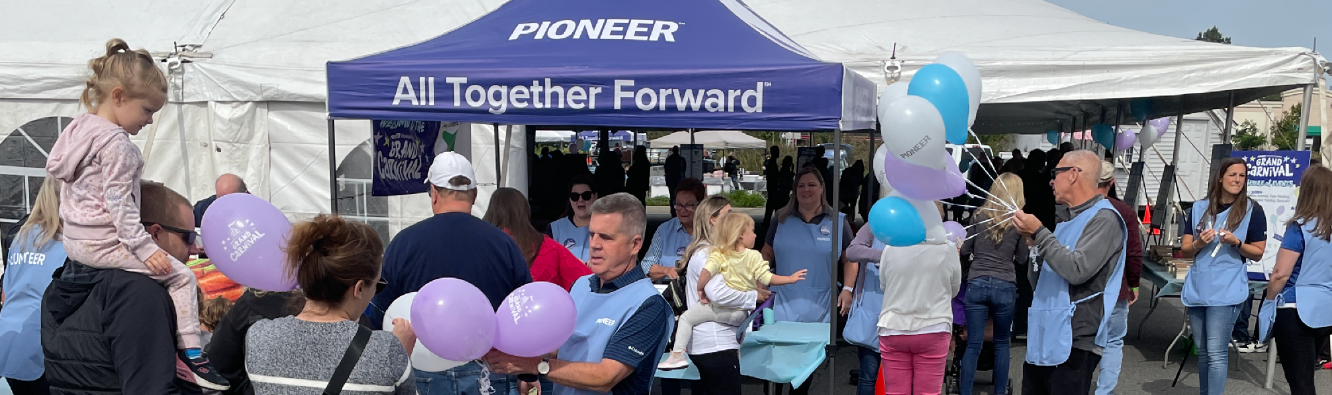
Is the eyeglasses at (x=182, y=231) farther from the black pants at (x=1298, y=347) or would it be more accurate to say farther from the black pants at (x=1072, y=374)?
the black pants at (x=1298, y=347)

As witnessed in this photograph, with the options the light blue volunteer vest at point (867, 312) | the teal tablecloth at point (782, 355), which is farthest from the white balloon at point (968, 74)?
the teal tablecloth at point (782, 355)

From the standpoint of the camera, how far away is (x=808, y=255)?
15.9 ft

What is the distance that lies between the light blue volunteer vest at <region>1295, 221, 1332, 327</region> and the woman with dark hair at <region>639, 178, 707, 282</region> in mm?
3099

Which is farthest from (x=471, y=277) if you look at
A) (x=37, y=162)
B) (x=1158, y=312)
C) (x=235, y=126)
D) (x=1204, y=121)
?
(x=1204, y=121)

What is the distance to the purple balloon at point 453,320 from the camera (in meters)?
2.18

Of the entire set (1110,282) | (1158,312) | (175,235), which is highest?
(175,235)

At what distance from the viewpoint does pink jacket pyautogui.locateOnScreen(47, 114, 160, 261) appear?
7.42 feet

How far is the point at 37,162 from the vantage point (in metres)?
7.09

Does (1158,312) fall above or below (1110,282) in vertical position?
below

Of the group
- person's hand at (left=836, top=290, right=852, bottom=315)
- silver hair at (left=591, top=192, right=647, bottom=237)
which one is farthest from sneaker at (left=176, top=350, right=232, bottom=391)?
person's hand at (left=836, top=290, right=852, bottom=315)

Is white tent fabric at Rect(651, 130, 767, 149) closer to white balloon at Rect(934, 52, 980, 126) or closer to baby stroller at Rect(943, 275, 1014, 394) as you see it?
baby stroller at Rect(943, 275, 1014, 394)

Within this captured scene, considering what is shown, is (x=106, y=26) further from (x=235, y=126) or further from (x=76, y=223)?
(x=76, y=223)

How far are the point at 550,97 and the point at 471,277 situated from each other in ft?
4.07

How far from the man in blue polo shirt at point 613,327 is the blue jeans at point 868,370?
7.82ft
